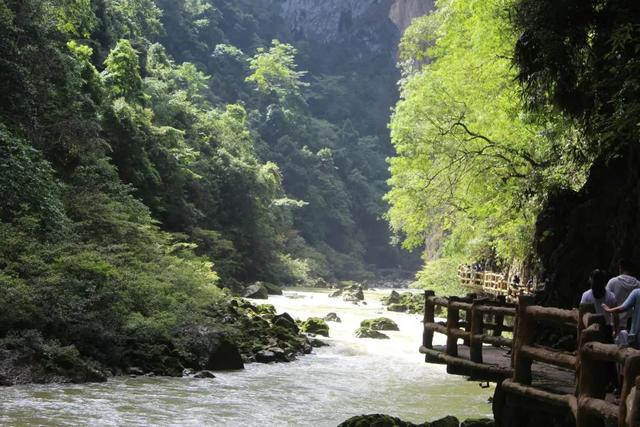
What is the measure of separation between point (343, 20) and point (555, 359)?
95.5 meters

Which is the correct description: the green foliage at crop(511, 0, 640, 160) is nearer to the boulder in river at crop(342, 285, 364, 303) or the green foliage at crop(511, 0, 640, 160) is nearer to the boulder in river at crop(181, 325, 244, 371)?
the boulder in river at crop(181, 325, 244, 371)

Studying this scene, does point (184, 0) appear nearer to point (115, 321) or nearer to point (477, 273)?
point (477, 273)

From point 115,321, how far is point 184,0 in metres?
69.5

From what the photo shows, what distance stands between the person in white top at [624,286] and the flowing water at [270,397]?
7019 mm

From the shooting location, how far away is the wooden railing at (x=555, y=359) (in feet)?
19.4

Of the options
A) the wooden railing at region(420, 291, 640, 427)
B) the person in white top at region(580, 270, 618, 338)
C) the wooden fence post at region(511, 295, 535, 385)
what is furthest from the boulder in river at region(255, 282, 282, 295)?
the person in white top at region(580, 270, 618, 338)

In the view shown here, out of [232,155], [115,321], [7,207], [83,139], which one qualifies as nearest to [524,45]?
[115,321]

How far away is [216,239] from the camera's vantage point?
39.6 m

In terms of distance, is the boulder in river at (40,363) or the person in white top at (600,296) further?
the boulder in river at (40,363)

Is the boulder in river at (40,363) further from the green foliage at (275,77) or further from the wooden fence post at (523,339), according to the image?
the green foliage at (275,77)

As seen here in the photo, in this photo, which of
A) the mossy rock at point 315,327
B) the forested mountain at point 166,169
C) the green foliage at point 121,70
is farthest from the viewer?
the green foliage at point 121,70

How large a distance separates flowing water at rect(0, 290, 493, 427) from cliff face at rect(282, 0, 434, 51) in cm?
8016

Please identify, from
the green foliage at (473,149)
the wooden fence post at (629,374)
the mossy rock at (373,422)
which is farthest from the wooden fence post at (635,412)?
the green foliage at (473,149)

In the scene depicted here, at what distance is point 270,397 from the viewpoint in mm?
15453
